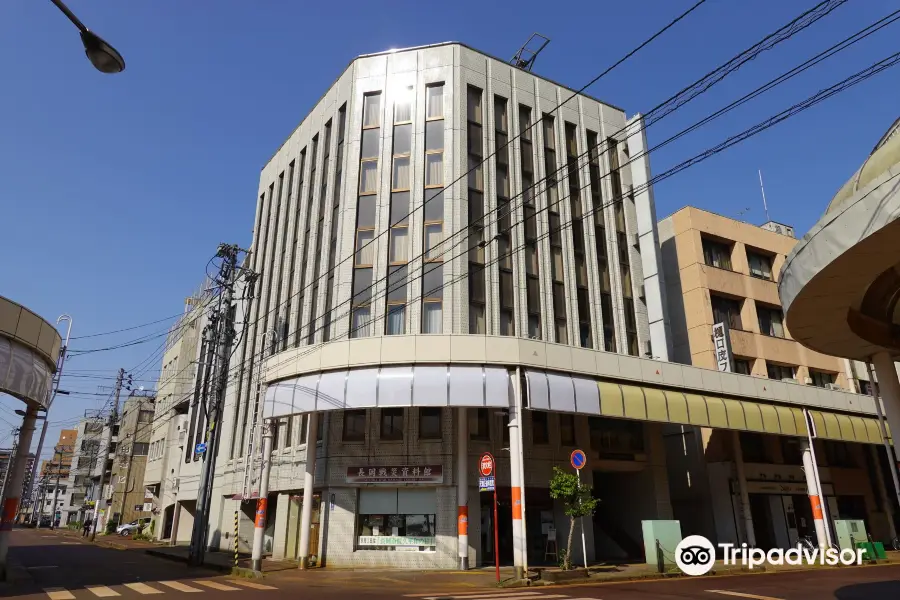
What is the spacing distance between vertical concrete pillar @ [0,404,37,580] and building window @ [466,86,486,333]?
662 inches

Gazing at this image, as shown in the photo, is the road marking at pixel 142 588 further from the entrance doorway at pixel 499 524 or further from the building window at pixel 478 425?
the entrance doorway at pixel 499 524

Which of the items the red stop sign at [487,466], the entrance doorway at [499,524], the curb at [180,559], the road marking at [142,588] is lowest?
the curb at [180,559]

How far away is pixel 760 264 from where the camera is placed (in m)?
40.0

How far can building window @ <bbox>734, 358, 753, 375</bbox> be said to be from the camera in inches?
1401

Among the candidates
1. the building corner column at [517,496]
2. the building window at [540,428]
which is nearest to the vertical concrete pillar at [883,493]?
the building window at [540,428]

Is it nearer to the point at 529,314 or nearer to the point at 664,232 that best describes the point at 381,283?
the point at 529,314

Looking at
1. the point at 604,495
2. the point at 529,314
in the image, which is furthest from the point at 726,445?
the point at 529,314

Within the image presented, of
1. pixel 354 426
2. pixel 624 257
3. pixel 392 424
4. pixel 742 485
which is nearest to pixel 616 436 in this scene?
pixel 742 485

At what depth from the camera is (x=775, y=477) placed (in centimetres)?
3359

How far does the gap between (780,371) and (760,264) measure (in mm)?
7523

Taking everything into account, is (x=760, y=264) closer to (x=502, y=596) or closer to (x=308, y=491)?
(x=308, y=491)

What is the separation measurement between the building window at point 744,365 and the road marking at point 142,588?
3239 cm

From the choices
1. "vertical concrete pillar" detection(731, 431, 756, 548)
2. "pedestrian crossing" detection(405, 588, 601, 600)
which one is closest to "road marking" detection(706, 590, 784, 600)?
"pedestrian crossing" detection(405, 588, 601, 600)

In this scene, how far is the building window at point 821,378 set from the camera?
126ft
